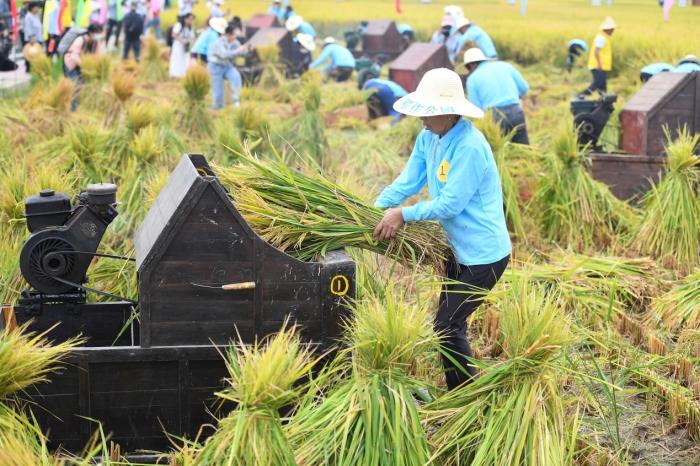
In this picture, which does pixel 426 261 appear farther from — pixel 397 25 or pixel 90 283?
pixel 397 25

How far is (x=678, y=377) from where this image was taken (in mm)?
5344

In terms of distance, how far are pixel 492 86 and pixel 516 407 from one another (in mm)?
6277

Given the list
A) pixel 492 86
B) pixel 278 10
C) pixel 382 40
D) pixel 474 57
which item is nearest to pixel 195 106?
pixel 474 57

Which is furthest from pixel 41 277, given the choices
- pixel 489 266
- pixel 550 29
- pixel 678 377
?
pixel 550 29

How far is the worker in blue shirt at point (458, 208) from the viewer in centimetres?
448

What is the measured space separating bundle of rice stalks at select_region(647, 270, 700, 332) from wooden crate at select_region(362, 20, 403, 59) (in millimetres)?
15867

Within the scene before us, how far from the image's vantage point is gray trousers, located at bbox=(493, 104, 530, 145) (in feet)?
31.1

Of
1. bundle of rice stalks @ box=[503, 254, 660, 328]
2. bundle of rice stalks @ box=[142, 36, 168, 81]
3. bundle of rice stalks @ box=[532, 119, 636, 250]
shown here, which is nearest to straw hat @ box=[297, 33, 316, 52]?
bundle of rice stalks @ box=[142, 36, 168, 81]

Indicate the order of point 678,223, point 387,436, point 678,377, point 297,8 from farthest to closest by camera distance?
point 297,8 → point 678,223 → point 678,377 → point 387,436

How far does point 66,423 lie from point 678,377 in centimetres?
321

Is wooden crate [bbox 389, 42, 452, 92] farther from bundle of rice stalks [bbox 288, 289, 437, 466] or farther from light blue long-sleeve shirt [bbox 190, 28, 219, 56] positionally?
bundle of rice stalks [bbox 288, 289, 437, 466]

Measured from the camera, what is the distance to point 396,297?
536cm

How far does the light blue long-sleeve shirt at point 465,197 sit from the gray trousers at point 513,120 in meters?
4.86

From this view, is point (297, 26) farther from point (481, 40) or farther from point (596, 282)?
point (596, 282)
